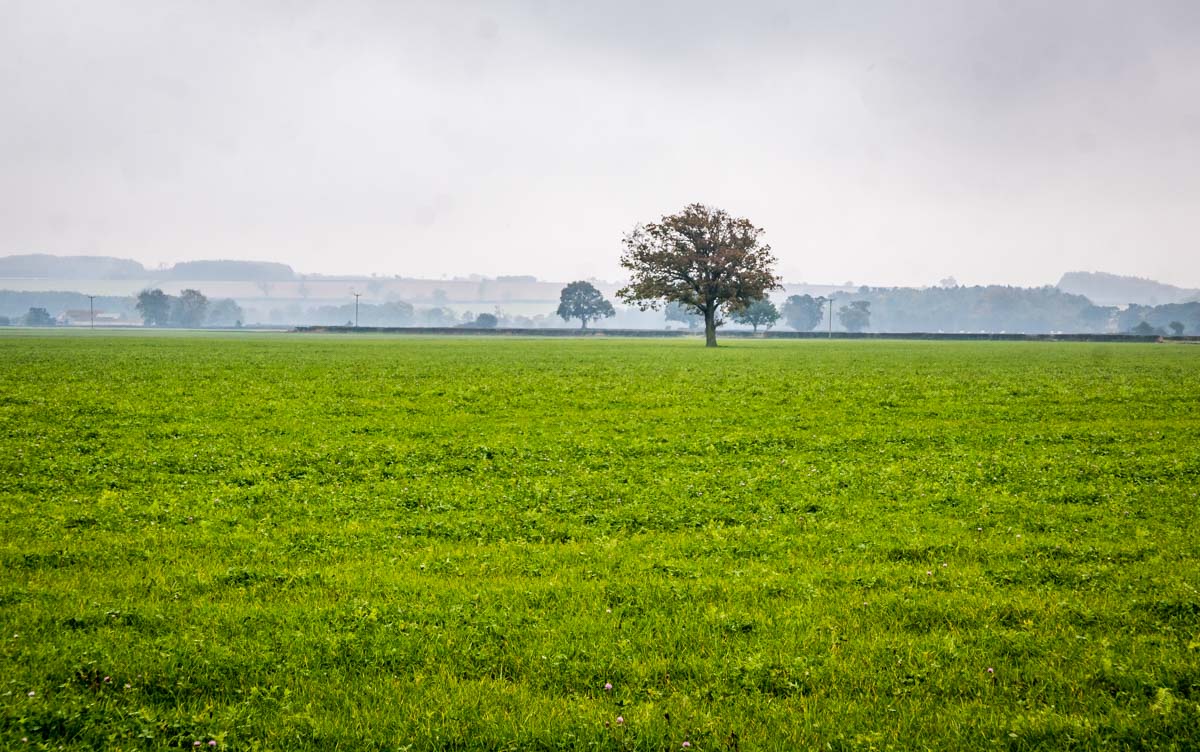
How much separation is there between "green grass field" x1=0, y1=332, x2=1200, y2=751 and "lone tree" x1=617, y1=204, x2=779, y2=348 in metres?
68.5

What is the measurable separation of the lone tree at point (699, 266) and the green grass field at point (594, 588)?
6849cm

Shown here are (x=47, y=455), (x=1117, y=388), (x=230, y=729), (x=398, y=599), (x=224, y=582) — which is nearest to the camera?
(x=230, y=729)

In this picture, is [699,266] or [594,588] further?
[699,266]

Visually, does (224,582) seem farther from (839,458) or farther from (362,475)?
(839,458)

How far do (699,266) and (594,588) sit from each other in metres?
81.6

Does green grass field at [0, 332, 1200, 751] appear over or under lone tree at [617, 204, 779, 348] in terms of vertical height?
under

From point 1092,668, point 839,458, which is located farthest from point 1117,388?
point 1092,668

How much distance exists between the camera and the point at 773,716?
20.1 ft

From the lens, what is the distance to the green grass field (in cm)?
610

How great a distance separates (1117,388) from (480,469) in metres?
31.8

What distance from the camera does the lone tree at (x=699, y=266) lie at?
8819 cm

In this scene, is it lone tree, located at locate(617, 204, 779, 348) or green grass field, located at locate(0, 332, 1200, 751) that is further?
lone tree, located at locate(617, 204, 779, 348)

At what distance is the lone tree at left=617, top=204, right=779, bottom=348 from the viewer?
88188 mm

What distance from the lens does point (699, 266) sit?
8825 cm
